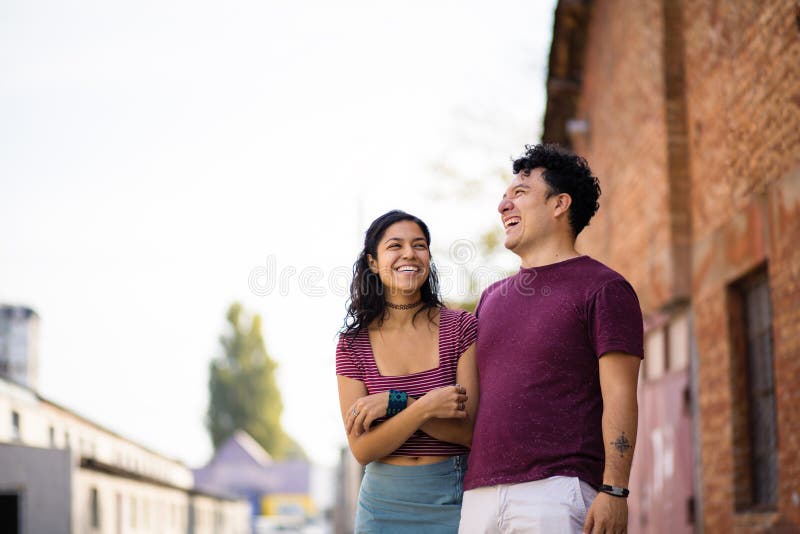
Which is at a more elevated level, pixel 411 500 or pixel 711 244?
pixel 711 244

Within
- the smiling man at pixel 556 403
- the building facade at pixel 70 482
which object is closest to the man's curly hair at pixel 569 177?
the smiling man at pixel 556 403

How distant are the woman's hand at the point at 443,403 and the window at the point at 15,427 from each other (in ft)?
69.3

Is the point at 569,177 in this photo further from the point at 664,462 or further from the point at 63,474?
the point at 63,474

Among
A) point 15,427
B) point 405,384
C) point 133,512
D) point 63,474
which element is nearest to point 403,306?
point 405,384

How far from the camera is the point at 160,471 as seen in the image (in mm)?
49938

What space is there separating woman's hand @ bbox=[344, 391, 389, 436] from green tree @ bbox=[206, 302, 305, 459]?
82.2 meters

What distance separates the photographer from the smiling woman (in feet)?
12.9

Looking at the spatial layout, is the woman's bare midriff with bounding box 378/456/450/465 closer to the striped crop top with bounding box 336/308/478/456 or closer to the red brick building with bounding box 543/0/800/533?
the striped crop top with bounding box 336/308/478/456

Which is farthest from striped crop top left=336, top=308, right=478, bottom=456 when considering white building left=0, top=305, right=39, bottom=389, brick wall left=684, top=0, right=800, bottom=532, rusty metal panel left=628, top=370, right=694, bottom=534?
white building left=0, top=305, right=39, bottom=389

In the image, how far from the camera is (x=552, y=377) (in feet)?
12.9

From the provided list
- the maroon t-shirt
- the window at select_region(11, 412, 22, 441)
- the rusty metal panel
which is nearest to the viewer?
the maroon t-shirt

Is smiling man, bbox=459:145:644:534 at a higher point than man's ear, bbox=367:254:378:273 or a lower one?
lower

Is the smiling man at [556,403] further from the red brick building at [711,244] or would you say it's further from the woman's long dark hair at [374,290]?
the red brick building at [711,244]

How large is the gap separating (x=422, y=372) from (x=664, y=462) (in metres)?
7.48
